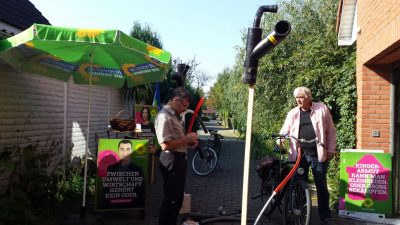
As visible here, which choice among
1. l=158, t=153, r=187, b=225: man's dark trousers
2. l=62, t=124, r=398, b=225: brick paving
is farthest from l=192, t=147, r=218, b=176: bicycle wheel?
l=158, t=153, r=187, b=225: man's dark trousers

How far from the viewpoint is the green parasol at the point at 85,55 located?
15.1ft

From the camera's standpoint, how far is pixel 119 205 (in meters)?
5.76

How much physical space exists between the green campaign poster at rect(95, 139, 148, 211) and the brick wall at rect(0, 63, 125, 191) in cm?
108

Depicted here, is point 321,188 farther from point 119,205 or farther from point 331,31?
point 331,31

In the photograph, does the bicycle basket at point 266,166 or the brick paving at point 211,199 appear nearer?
the bicycle basket at point 266,166

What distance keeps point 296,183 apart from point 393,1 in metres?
2.58

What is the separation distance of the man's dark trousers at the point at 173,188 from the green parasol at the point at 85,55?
1.25 meters

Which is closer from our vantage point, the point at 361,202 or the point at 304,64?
the point at 361,202

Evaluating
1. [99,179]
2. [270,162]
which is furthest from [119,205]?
[270,162]

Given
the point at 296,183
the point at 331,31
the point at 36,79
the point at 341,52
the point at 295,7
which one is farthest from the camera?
the point at 295,7

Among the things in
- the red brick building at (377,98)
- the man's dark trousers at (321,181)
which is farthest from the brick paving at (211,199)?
the red brick building at (377,98)

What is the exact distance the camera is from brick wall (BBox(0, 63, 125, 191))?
590 cm

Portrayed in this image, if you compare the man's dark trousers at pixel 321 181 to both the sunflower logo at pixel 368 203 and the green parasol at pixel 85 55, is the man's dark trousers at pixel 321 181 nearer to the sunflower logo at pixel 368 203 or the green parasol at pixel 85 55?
the sunflower logo at pixel 368 203

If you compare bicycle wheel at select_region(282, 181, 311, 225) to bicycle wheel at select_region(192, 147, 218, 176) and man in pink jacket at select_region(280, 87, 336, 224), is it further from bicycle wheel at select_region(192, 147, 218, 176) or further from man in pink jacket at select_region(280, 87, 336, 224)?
bicycle wheel at select_region(192, 147, 218, 176)
